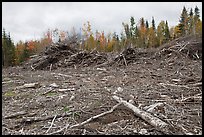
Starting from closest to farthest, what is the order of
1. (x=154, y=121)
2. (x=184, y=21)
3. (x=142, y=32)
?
(x=154, y=121), (x=184, y=21), (x=142, y=32)

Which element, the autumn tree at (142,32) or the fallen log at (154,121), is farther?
the autumn tree at (142,32)

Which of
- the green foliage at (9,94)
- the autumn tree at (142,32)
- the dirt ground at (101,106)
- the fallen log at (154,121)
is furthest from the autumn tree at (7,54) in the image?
the fallen log at (154,121)

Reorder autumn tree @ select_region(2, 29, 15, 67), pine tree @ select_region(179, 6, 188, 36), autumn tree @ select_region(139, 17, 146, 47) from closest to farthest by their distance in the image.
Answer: autumn tree @ select_region(2, 29, 15, 67) → pine tree @ select_region(179, 6, 188, 36) → autumn tree @ select_region(139, 17, 146, 47)

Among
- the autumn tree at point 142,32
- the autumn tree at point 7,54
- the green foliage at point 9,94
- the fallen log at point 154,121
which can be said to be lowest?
the fallen log at point 154,121

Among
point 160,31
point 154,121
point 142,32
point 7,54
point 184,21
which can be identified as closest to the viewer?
point 154,121

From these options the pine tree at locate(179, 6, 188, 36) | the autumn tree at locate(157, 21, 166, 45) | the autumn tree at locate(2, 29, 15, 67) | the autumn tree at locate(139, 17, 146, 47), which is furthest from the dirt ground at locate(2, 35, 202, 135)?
the autumn tree at locate(157, 21, 166, 45)

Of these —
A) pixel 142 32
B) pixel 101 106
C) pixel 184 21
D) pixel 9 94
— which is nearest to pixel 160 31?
pixel 142 32

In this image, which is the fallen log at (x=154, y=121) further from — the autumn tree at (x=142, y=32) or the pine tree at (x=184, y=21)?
the pine tree at (x=184, y=21)

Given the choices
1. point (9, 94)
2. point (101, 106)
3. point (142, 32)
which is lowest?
point (101, 106)

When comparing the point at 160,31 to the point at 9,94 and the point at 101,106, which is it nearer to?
the point at 9,94

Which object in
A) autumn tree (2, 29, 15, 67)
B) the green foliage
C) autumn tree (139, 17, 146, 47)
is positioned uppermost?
autumn tree (139, 17, 146, 47)

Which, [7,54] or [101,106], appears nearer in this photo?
[101,106]

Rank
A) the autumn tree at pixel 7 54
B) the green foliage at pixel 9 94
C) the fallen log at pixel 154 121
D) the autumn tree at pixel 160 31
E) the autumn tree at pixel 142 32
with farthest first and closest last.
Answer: the autumn tree at pixel 160 31 → the autumn tree at pixel 142 32 → the autumn tree at pixel 7 54 → the green foliage at pixel 9 94 → the fallen log at pixel 154 121

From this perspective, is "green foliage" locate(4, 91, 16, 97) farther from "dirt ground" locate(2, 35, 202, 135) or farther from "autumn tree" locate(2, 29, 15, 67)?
"autumn tree" locate(2, 29, 15, 67)
